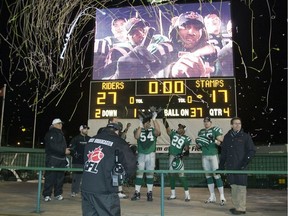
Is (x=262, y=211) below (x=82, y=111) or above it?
below

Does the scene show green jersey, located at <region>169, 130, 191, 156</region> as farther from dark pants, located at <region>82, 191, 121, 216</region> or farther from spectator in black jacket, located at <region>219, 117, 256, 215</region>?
dark pants, located at <region>82, 191, 121, 216</region>

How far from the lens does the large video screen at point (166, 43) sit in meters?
15.9

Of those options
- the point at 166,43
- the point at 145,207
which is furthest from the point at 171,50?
the point at 145,207

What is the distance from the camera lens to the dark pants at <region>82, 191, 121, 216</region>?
461 cm

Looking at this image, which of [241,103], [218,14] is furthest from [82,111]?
[218,14]

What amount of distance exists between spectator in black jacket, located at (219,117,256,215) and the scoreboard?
7.97 meters

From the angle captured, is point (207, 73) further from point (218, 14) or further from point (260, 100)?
point (260, 100)

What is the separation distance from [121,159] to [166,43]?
12.1 metres

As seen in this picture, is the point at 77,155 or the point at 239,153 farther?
the point at 77,155

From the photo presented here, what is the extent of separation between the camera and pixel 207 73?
1569cm

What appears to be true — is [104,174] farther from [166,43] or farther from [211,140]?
[166,43]

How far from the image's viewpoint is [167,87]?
613 inches

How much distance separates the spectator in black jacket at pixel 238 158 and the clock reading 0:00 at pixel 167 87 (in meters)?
8.34

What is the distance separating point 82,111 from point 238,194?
2940cm
